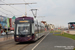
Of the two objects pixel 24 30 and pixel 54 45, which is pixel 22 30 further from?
pixel 54 45

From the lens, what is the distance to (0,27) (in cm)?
6712

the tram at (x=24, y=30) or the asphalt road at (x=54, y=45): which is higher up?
the tram at (x=24, y=30)

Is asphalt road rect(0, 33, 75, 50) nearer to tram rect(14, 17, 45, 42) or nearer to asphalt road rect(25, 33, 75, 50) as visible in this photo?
asphalt road rect(25, 33, 75, 50)

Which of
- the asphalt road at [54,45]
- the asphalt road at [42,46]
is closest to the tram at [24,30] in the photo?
the asphalt road at [42,46]

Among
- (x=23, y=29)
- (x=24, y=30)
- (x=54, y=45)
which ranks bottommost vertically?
(x=54, y=45)

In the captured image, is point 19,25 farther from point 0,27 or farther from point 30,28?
point 0,27

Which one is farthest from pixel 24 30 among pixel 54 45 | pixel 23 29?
pixel 54 45

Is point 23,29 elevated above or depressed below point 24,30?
above

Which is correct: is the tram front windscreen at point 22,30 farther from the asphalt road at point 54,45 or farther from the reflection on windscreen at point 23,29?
the asphalt road at point 54,45

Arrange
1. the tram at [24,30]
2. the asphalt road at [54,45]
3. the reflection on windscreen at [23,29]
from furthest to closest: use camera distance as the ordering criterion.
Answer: the reflection on windscreen at [23,29] < the tram at [24,30] < the asphalt road at [54,45]

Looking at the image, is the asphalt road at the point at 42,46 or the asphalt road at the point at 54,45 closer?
the asphalt road at the point at 54,45

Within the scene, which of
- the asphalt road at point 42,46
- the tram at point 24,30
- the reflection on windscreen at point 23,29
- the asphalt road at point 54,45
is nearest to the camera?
the asphalt road at point 54,45

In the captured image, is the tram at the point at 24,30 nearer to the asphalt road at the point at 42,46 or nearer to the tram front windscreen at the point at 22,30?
the tram front windscreen at the point at 22,30

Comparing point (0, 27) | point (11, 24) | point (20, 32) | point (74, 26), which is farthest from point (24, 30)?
point (74, 26)
